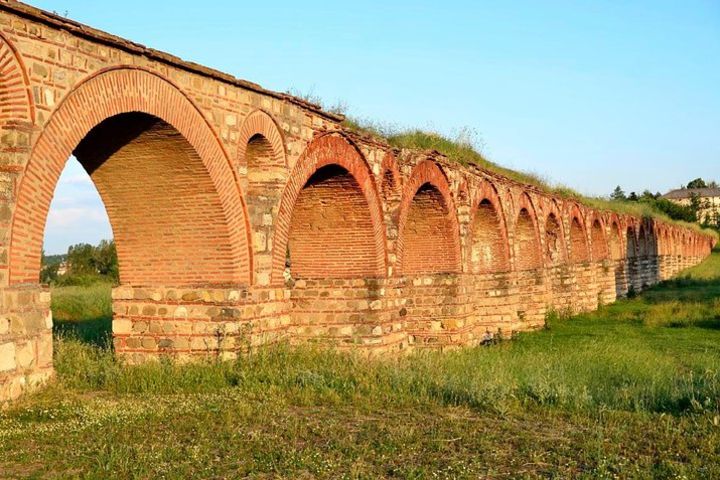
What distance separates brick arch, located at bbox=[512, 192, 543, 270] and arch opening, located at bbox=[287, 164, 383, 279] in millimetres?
9057

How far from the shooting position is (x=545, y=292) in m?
19.6

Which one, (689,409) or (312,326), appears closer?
(689,409)

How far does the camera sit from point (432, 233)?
15031 millimetres

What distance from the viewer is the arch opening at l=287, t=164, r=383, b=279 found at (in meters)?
11.6

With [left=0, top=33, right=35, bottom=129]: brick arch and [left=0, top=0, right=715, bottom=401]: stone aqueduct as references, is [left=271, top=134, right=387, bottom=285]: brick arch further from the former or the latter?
[left=0, top=33, right=35, bottom=129]: brick arch

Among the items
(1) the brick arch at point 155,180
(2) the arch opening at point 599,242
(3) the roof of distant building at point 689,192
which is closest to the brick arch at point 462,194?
(1) the brick arch at point 155,180

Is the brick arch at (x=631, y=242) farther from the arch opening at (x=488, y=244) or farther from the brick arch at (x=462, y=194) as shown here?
the brick arch at (x=462, y=194)

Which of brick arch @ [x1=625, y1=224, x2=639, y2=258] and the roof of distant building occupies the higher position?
the roof of distant building

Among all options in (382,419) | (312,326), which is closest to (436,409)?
(382,419)

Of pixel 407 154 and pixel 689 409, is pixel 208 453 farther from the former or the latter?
pixel 407 154

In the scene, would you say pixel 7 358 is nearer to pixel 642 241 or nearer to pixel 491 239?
pixel 491 239

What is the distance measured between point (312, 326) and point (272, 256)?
2230 mm

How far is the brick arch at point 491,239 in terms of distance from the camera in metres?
17.8

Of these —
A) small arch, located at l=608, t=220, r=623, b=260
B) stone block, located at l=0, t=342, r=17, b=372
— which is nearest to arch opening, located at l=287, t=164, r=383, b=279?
stone block, located at l=0, t=342, r=17, b=372
